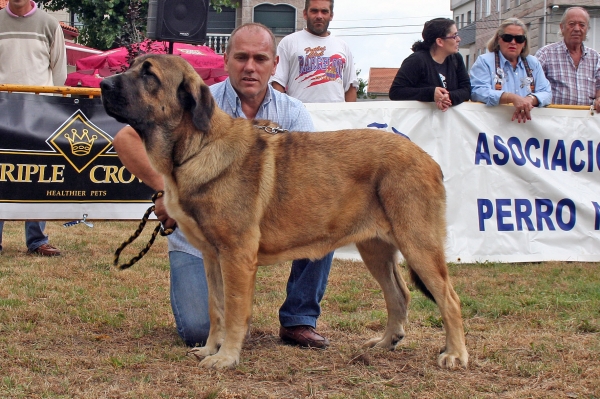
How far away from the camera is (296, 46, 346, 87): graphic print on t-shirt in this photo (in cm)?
709

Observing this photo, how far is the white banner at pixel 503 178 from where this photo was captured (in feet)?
25.0

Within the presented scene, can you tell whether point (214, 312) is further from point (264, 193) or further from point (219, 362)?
point (264, 193)

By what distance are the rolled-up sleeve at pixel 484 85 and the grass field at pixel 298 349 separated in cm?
187

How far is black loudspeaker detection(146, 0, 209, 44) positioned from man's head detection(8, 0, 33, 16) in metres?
1.44

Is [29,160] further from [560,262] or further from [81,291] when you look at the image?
[560,262]

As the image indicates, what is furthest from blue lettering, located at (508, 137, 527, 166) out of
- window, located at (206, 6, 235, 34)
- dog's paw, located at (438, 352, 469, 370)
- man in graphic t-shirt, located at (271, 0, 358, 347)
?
window, located at (206, 6, 235, 34)

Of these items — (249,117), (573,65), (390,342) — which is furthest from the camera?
(573,65)

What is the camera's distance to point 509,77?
763 centimetres

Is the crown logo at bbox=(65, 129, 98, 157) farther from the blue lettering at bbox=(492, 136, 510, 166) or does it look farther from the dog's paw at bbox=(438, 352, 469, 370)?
the dog's paw at bbox=(438, 352, 469, 370)

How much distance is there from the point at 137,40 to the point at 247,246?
9.31m

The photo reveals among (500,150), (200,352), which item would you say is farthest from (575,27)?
(200,352)

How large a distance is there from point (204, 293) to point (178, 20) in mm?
5147

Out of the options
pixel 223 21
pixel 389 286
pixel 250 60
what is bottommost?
pixel 389 286

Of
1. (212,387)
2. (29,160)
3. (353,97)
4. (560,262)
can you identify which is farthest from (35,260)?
(560,262)
